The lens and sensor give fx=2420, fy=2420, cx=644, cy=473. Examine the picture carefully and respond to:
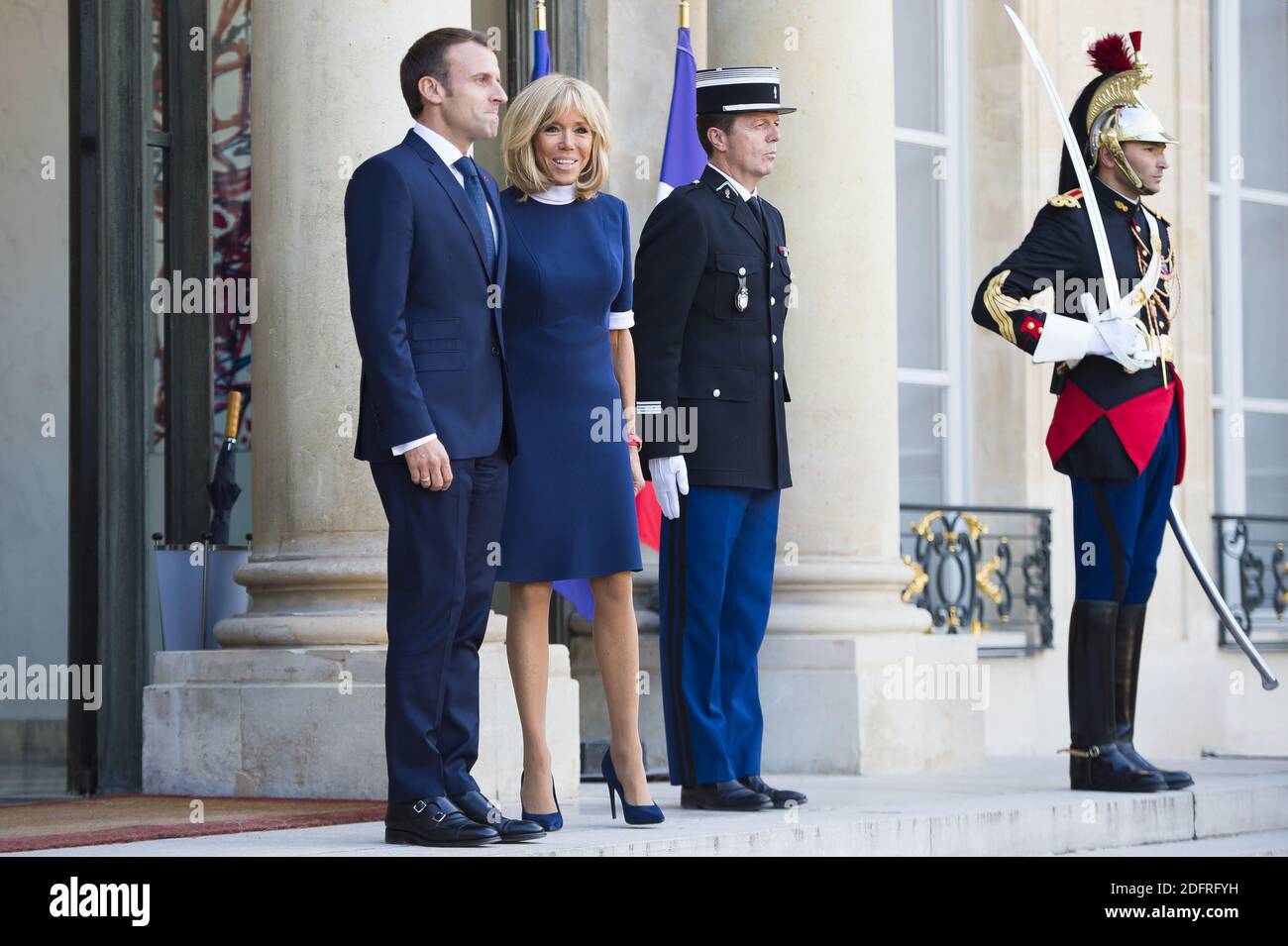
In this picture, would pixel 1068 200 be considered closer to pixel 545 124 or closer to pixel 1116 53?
pixel 1116 53

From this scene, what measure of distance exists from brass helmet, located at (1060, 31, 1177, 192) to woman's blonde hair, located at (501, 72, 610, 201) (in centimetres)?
191

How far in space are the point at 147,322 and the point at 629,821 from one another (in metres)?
3.24

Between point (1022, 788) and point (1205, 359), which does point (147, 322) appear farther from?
point (1205, 359)

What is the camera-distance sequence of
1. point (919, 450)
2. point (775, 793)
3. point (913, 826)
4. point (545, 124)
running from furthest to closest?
1. point (919, 450)
2. point (775, 793)
3. point (913, 826)
4. point (545, 124)

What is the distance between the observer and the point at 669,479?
21.8ft

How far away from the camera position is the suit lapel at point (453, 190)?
18.0 feet

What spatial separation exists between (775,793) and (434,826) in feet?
5.40

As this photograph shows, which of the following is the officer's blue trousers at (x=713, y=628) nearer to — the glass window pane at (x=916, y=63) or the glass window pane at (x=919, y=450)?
the glass window pane at (x=919, y=450)

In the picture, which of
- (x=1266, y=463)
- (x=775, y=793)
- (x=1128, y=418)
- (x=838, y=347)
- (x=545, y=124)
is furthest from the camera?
(x=1266, y=463)

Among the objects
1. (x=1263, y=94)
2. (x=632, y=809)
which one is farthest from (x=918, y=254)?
(x=632, y=809)

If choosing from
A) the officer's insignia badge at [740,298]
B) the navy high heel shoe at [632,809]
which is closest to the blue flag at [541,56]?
the officer's insignia badge at [740,298]

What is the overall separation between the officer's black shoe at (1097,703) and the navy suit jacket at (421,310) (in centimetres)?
235

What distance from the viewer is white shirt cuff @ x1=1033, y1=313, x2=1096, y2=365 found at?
6973mm
